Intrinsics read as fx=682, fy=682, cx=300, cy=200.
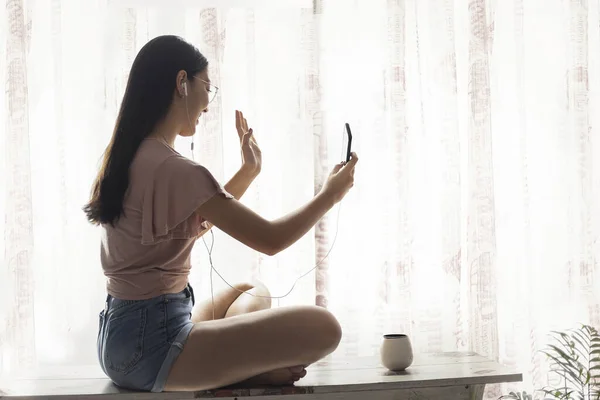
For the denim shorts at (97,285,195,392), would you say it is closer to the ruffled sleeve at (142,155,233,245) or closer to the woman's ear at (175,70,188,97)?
the ruffled sleeve at (142,155,233,245)

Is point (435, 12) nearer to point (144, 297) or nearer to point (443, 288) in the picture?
point (443, 288)

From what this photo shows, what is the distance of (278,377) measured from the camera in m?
1.57

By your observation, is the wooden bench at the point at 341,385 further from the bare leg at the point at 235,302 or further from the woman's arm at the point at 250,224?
the woman's arm at the point at 250,224

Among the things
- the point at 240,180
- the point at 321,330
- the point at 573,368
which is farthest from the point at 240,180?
the point at 573,368

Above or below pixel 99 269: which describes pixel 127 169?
above

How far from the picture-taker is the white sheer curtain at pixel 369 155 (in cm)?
222

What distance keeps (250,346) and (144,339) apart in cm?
Answer: 23

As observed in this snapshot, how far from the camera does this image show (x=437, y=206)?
2336mm

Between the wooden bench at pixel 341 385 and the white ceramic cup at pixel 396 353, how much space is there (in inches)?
1.0

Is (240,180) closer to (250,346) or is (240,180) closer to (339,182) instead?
(339,182)

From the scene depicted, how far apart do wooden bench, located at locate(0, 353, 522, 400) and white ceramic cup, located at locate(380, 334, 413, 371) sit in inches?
1.0

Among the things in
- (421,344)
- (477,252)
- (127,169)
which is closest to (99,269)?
(127,169)

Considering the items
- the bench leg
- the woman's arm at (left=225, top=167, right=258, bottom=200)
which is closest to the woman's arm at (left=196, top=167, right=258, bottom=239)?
the woman's arm at (left=225, top=167, right=258, bottom=200)

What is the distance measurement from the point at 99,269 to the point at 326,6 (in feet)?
3.79
